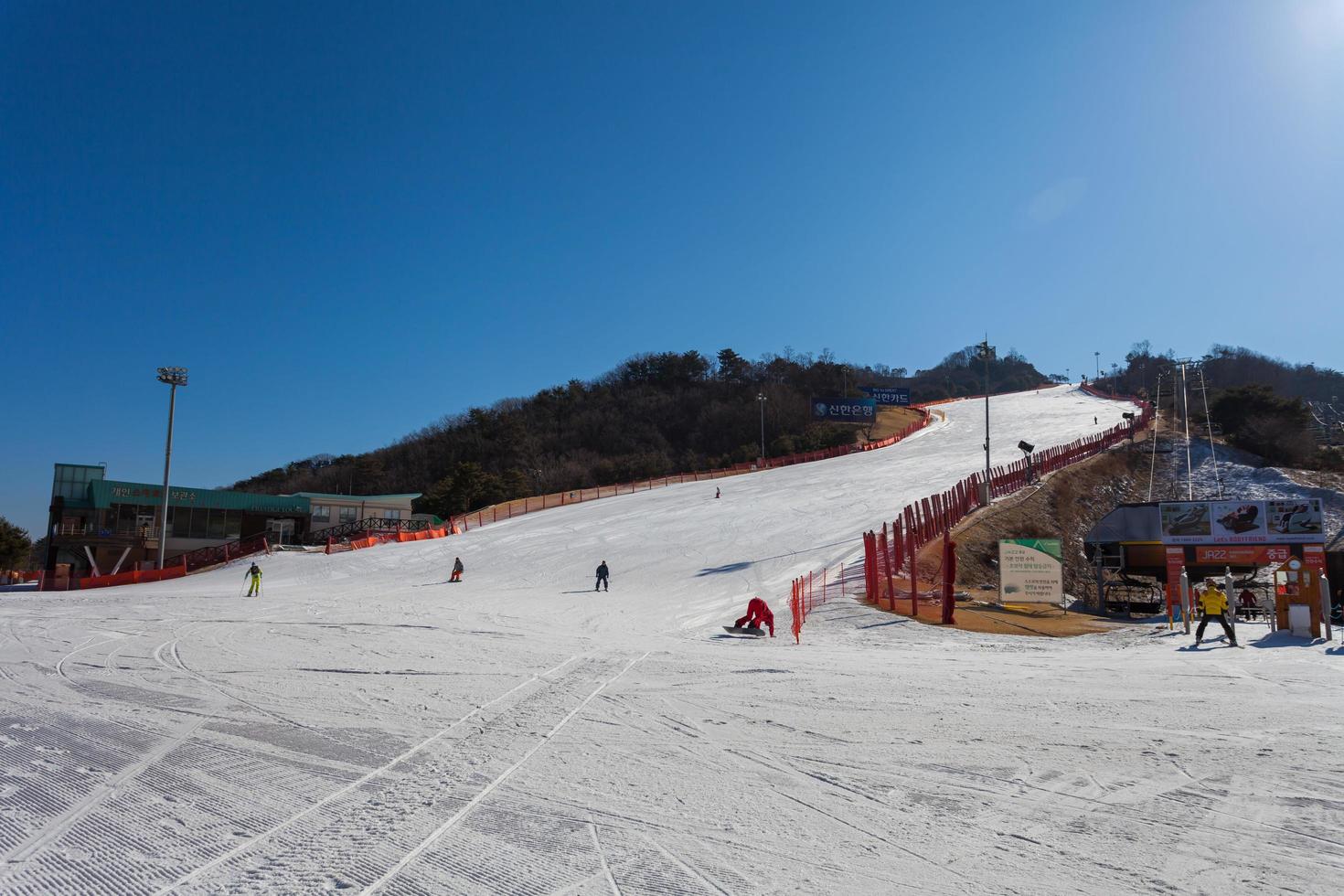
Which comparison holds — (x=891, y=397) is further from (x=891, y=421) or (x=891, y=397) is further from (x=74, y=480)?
(x=74, y=480)

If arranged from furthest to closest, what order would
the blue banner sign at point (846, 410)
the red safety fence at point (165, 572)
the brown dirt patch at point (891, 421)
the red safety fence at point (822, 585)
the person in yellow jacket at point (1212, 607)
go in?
the blue banner sign at point (846, 410)
the brown dirt patch at point (891, 421)
the red safety fence at point (165, 572)
the red safety fence at point (822, 585)
the person in yellow jacket at point (1212, 607)

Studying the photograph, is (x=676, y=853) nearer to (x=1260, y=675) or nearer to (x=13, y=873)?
(x=13, y=873)

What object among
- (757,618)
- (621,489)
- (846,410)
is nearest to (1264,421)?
(846,410)

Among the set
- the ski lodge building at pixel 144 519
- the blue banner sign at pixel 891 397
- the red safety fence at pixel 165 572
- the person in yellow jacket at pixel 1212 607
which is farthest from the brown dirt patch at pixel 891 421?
the person in yellow jacket at pixel 1212 607

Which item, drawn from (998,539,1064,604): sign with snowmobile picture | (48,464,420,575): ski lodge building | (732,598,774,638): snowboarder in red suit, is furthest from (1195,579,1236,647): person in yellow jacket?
(48,464,420,575): ski lodge building

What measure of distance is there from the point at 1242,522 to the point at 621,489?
3708cm

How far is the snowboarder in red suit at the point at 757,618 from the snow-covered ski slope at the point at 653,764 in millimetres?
1057

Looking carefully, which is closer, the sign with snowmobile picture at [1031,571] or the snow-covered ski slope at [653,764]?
the snow-covered ski slope at [653,764]

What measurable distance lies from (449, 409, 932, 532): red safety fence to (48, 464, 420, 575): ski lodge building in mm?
10396

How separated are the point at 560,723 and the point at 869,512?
31.8m

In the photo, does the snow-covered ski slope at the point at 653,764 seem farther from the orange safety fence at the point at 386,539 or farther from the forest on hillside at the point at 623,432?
the forest on hillside at the point at 623,432

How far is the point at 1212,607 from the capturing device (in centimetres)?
1500

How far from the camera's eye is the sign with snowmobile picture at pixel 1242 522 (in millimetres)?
22766

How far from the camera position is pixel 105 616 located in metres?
19.1
